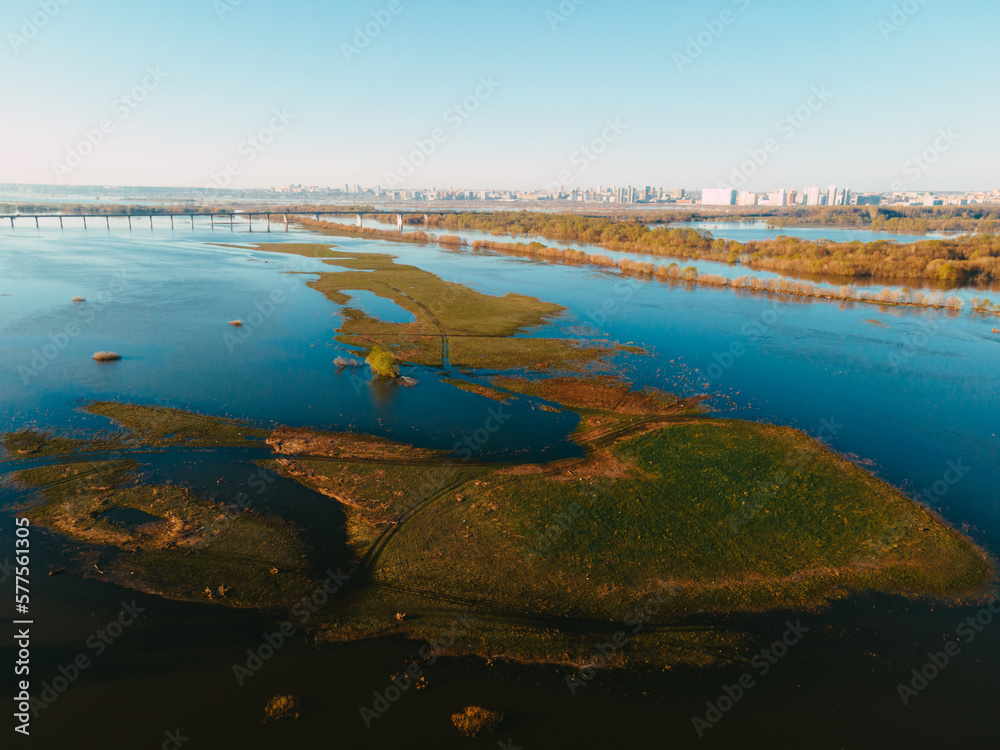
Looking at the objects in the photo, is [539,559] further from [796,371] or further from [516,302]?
[516,302]

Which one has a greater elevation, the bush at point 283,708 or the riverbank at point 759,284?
the riverbank at point 759,284

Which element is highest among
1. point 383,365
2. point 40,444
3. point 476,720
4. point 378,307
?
point 378,307

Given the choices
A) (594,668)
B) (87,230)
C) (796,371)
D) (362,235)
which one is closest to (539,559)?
(594,668)

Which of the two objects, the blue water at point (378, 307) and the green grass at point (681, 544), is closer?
the green grass at point (681, 544)
